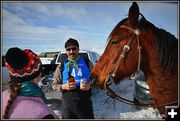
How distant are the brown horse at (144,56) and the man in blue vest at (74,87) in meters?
0.43

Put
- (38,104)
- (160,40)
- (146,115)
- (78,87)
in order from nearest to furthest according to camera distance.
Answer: (38,104) < (160,40) < (78,87) < (146,115)

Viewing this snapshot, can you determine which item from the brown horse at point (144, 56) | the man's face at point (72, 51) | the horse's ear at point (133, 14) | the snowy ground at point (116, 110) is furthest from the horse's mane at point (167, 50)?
the snowy ground at point (116, 110)

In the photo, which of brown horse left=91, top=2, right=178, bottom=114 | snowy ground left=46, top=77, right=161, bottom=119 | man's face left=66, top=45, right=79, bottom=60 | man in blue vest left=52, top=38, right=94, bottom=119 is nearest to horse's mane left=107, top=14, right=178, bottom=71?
brown horse left=91, top=2, right=178, bottom=114

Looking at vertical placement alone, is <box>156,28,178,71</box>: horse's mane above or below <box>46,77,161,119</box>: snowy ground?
above

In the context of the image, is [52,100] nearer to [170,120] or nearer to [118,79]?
[118,79]

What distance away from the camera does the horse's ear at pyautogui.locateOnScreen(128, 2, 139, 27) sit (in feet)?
8.88

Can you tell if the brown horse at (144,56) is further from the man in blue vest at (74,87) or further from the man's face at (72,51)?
the man's face at (72,51)

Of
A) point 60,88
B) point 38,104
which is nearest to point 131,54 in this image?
point 60,88

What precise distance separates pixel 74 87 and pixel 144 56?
1025 millimetres

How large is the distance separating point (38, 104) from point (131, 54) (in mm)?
1444

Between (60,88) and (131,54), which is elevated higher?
(131,54)

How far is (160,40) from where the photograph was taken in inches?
106

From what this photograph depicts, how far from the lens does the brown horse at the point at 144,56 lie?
8.79 feet

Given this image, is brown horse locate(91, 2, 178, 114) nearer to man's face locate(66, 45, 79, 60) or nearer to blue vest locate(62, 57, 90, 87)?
blue vest locate(62, 57, 90, 87)
